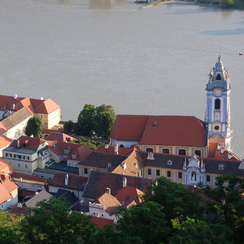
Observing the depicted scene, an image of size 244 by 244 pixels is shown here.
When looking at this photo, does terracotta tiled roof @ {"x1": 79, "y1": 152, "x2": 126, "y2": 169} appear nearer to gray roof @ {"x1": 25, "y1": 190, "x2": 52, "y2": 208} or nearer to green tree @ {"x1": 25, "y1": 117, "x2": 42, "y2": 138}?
gray roof @ {"x1": 25, "y1": 190, "x2": 52, "y2": 208}

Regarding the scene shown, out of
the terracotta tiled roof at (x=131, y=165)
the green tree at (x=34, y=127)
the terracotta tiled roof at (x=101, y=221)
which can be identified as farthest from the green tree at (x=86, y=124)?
the terracotta tiled roof at (x=101, y=221)

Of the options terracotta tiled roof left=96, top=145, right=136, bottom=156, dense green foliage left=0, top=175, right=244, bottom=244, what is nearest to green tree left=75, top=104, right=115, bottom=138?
terracotta tiled roof left=96, top=145, right=136, bottom=156

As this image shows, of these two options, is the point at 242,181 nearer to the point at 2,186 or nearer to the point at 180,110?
the point at 2,186

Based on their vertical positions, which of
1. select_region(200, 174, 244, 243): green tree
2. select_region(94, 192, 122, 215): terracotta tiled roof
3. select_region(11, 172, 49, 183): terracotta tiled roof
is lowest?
select_region(11, 172, 49, 183): terracotta tiled roof

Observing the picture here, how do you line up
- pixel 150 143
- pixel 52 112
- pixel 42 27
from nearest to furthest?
pixel 150 143 → pixel 52 112 → pixel 42 27

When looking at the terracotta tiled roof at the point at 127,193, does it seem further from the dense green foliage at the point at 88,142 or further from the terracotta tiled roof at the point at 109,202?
the dense green foliage at the point at 88,142

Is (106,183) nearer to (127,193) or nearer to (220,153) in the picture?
(127,193)

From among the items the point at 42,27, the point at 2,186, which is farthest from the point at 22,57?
the point at 2,186
